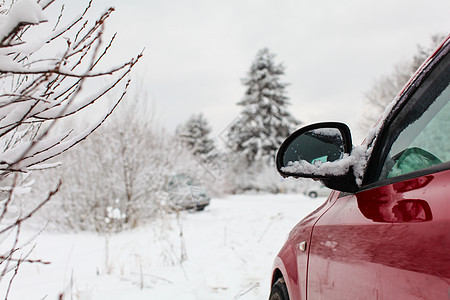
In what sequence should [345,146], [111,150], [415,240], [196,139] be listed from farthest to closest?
[196,139] < [111,150] < [345,146] < [415,240]

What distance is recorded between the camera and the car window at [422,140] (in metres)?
1.03

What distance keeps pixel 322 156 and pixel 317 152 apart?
0.03 metres

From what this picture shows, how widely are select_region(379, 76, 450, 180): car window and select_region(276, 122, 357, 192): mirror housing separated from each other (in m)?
0.14

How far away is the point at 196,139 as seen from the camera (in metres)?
41.2

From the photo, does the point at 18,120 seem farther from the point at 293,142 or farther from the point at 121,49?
the point at 293,142

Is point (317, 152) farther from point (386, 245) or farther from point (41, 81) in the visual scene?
point (41, 81)

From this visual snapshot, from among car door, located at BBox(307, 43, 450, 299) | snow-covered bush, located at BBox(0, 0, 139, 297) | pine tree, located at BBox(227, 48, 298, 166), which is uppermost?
pine tree, located at BBox(227, 48, 298, 166)

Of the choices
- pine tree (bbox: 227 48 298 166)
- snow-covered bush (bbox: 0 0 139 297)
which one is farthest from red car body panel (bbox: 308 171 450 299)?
pine tree (bbox: 227 48 298 166)

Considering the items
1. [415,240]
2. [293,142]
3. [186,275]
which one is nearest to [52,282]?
[186,275]

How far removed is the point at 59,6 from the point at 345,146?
1308 mm

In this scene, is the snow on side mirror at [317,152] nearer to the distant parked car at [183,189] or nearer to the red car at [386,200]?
the red car at [386,200]

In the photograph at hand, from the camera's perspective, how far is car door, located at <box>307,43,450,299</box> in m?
0.77

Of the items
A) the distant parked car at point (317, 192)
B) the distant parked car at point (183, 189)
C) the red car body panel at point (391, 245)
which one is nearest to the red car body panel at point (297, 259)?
the red car body panel at point (391, 245)

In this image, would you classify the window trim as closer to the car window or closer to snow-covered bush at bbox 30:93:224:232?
the car window
